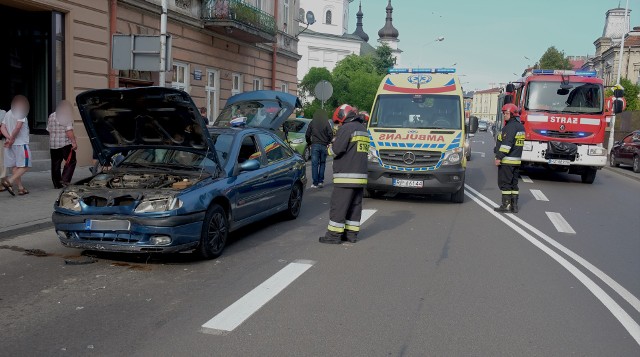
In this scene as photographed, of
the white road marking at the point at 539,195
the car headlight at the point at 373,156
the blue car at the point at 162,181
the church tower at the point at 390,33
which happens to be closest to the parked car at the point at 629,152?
the white road marking at the point at 539,195

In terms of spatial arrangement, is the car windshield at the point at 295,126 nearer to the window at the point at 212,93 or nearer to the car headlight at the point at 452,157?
the window at the point at 212,93

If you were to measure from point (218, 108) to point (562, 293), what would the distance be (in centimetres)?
1849

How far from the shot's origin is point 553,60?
61188 millimetres

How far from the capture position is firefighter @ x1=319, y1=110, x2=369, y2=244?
7570 millimetres

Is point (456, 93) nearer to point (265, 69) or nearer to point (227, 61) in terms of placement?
point (227, 61)

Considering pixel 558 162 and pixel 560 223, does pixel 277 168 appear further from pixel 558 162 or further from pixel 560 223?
pixel 558 162

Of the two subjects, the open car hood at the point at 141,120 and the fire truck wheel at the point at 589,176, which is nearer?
the open car hood at the point at 141,120

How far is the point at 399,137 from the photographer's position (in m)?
11.1

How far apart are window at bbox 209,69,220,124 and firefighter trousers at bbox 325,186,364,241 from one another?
15426 mm

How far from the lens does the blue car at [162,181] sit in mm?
6020

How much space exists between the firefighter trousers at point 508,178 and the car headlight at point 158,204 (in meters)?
6.85

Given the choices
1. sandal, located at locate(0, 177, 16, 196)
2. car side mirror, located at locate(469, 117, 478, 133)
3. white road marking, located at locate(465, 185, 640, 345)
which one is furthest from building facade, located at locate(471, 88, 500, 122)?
sandal, located at locate(0, 177, 16, 196)

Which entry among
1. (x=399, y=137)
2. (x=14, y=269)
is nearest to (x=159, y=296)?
(x=14, y=269)

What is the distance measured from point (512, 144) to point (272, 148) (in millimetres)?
4855
